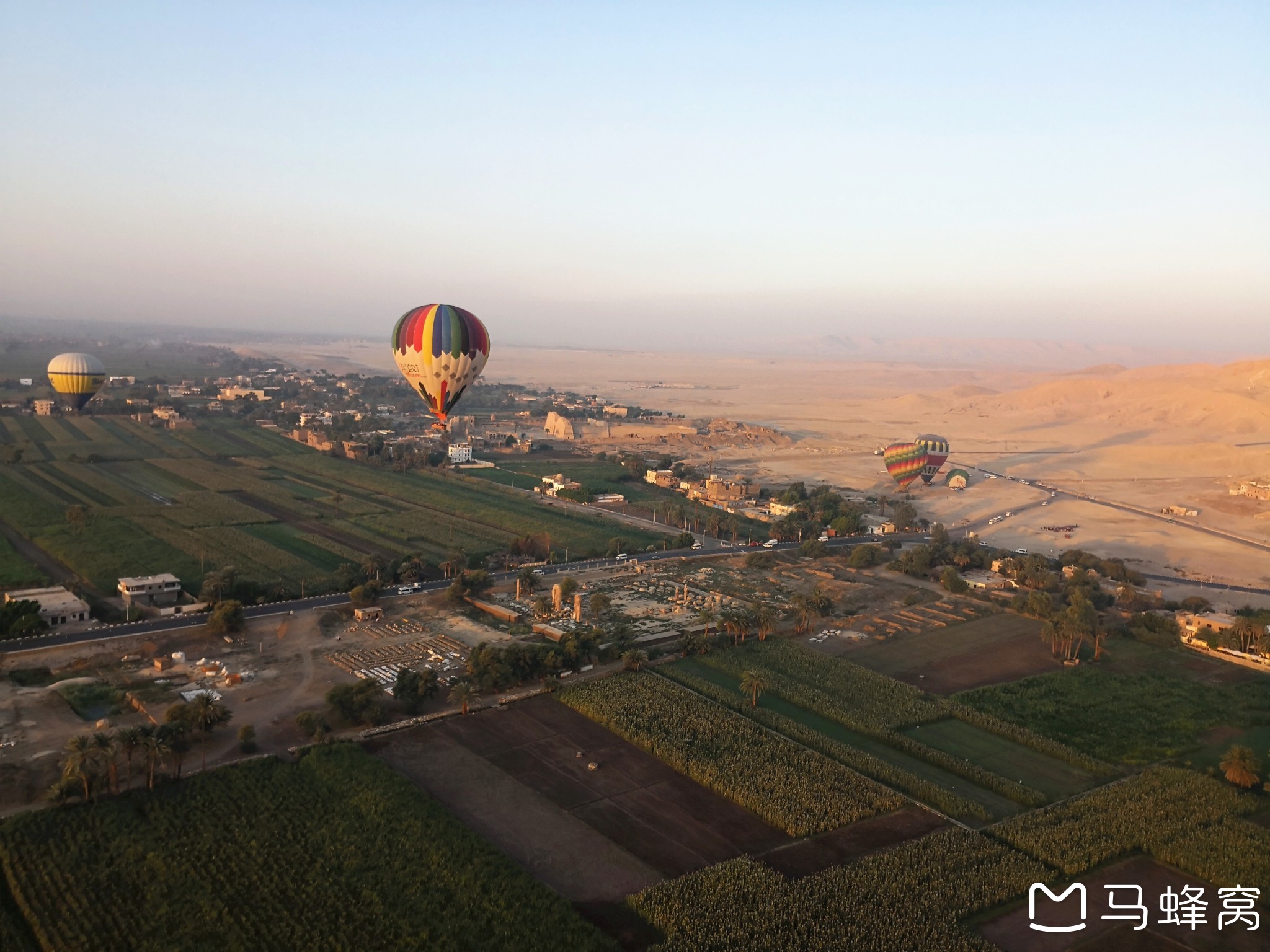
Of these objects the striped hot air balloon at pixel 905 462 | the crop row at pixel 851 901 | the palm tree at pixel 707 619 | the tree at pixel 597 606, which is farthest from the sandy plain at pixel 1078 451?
the crop row at pixel 851 901

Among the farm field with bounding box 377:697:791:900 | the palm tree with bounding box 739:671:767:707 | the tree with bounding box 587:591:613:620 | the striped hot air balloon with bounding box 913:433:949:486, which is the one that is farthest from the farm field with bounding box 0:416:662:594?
the striped hot air balloon with bounding box 913:433:949:486

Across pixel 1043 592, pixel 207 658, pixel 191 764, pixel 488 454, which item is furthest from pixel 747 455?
pixel 191 764

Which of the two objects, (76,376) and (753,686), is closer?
(753,686)

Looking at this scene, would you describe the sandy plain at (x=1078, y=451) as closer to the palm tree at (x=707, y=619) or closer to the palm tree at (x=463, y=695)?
the palm tree at (x=707, y=619)

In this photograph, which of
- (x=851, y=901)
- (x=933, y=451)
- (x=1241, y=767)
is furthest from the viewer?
(x=933, y=451)

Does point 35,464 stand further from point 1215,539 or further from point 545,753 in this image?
point 1215,539

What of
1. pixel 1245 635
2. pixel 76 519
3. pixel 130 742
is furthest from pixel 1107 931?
pixel 76 519

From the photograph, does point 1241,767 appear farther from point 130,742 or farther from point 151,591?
point 151,591

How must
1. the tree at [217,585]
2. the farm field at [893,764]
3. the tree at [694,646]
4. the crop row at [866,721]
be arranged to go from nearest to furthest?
the farm field at [893,764] → the crop row at [866,721] → the tree at [694,646] → the tree at [217,585]
